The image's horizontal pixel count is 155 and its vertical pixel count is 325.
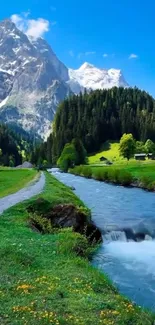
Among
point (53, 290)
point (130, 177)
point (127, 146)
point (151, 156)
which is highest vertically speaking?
point (127, 146)

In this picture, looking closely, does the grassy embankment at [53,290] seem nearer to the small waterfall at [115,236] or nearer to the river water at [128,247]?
the river water at [128,247]

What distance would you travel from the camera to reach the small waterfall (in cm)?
3277

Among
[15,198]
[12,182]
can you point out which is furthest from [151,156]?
[15,198]

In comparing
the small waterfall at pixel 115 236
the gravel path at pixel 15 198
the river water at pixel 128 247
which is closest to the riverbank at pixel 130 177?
the river water at pixel 128 247

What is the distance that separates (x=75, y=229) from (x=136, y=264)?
27.1ft

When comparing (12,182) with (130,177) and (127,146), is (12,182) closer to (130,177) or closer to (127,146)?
(130,177)

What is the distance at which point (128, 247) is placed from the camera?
29453 mm

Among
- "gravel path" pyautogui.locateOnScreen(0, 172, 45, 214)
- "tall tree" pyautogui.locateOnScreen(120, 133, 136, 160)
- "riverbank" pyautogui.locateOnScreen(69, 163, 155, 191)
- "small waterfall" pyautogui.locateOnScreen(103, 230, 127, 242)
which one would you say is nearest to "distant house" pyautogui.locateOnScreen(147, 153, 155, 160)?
"tall tree" pyautogui.locateOnScreen(120, 133, 136, 160)

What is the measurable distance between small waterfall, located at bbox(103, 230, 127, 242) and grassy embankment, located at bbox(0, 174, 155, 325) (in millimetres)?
9693

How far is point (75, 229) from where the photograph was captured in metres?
31.3

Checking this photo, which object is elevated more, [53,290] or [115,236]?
[53,290]

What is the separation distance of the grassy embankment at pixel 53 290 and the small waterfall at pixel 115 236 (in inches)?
382

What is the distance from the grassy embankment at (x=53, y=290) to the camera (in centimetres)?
1209

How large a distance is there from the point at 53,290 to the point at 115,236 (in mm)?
19637
